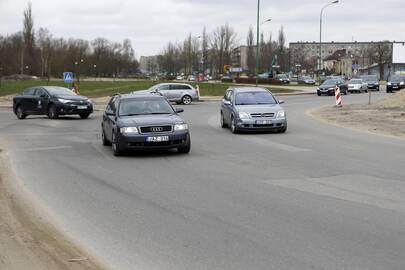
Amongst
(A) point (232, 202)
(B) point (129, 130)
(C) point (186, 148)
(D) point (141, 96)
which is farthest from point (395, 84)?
(A) point (232, 202)

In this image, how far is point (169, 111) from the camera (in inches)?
575

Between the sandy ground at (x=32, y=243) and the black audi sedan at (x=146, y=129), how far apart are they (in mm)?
4563


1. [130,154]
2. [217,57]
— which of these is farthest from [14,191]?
[217,57]

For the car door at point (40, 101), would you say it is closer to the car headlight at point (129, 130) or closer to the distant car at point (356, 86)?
the car headlight at point (129, 130)

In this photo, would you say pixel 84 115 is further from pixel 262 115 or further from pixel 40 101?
pixel 262 115

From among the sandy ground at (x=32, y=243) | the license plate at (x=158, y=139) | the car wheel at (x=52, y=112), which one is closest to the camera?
the sandy ground at (x=32, y=243)

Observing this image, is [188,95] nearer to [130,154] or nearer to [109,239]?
[130,154]

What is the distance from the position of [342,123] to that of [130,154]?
11.1 m

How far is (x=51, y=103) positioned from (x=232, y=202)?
68.0 ft

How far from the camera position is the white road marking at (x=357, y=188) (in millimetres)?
8305

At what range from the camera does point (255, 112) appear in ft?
61.6

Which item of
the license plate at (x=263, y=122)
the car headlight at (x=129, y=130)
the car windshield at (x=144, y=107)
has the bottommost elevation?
the license plate at (x=263, y=122)

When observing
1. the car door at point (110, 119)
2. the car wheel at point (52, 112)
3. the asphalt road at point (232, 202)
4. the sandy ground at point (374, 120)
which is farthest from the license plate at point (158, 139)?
the car wheel at point (52, 112)

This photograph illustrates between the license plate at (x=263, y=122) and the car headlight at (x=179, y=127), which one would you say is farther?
the license plate at (x=263, y=122)
